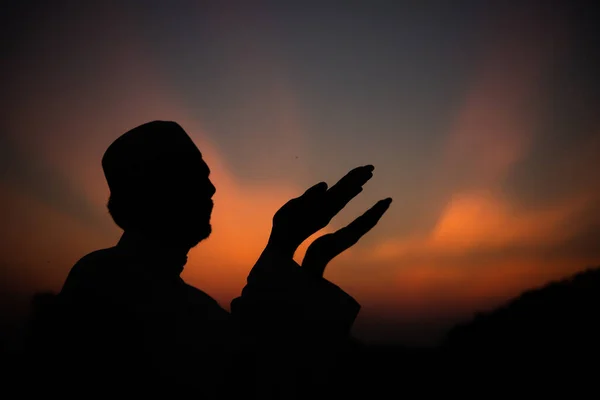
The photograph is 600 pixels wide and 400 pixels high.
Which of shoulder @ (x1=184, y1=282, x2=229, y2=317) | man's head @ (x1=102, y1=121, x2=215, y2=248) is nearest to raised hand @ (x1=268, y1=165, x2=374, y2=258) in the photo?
man's head @ (x1=102, y1=121, x2=215, y2=248)

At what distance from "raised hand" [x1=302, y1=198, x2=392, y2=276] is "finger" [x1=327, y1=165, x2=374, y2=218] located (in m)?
0.15

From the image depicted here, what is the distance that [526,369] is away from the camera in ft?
18.7

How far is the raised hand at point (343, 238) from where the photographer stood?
1.71 m

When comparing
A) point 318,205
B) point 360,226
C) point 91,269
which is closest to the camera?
point 318,205

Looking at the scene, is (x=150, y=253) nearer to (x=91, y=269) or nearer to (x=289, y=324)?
(x=91, y=269)

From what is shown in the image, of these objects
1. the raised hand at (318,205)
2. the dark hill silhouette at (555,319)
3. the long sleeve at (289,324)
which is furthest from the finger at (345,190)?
the dark hill silhouette at (555,319)

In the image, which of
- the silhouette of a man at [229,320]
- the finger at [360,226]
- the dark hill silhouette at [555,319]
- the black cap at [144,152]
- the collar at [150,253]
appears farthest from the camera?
the dark hill silhouette at [555,319]

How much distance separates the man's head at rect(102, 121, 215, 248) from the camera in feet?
7.47

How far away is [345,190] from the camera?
5.30 ft

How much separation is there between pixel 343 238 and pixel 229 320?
796 mm

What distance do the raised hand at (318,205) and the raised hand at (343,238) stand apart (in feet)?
0.45

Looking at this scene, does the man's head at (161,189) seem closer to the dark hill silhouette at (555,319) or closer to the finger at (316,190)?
the finger at (316,190)

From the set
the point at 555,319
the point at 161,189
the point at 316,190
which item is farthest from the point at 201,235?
the point at 555,319

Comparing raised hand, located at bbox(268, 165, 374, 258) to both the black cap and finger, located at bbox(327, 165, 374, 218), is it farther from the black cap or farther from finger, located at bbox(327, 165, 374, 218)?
the black cap
